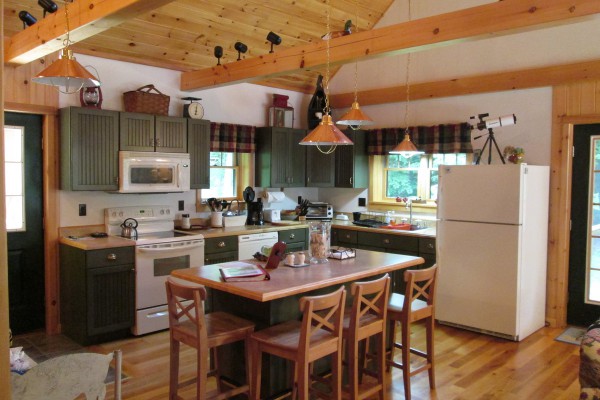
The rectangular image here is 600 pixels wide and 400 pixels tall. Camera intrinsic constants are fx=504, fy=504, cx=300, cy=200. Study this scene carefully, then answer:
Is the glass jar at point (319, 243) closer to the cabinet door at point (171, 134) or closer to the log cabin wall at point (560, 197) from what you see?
the cabinet door at point (171, 134)

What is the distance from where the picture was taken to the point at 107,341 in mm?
4289

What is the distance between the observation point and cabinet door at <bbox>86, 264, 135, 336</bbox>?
13.5 feet

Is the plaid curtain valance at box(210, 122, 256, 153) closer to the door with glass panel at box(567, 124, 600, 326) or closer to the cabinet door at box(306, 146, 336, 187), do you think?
the cabinet door at box(306, 146, 336, 187)

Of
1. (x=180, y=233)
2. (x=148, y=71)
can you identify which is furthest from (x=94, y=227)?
(x=148, y=71)

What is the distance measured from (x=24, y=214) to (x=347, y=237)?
3280 mm

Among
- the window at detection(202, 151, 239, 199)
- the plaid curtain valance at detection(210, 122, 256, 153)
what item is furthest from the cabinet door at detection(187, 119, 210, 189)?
the window at detection(202, 151, 239, 199)

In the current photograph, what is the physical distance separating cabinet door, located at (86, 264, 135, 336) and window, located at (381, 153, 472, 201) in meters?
3.30

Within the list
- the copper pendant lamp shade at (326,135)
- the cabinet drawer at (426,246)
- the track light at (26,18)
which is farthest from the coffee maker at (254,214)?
the track light at (26,18)

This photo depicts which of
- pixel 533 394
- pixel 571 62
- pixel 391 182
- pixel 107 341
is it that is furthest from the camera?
pixel 391 182

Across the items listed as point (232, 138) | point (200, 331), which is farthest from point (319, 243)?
point (232, 138)

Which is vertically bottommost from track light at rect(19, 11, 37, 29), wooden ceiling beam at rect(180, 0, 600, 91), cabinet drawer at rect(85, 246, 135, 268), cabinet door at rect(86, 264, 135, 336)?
cabinet door at rect(86, 264, 135, 336)

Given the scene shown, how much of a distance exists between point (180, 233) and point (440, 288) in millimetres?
2552

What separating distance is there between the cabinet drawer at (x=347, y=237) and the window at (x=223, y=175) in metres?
1.31

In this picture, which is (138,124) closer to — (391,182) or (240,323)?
(240,323)
